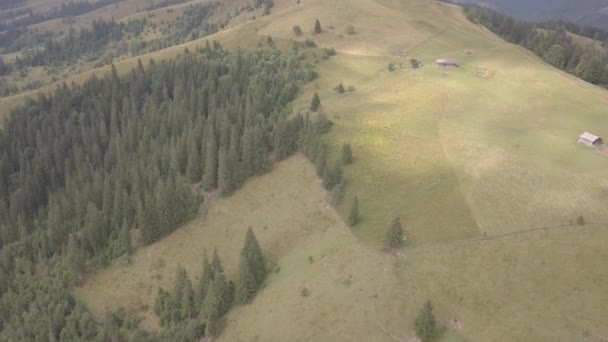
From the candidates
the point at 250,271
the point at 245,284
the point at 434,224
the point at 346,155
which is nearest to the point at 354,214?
the point at 434,224

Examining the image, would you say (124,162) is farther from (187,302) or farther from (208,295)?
(208,295)

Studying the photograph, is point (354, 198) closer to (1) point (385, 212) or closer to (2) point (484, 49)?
(1) point (385, 212)

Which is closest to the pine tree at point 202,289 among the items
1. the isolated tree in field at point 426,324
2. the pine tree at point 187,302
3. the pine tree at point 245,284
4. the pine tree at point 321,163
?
the pine tree at point 187,302

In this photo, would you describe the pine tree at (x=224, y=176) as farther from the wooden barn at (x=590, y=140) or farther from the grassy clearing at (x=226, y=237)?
the wooden barn at (x=590, y=140)

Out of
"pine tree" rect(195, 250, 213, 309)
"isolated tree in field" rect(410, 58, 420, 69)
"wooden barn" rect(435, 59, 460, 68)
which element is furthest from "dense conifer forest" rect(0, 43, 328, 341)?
"wooden barn" rect(435, 59, 460, 68)

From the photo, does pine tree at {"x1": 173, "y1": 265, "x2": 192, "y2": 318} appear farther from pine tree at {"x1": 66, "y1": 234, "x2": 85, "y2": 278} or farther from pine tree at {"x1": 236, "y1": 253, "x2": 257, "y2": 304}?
pine tree at {"x1": 66, "y1": 234, "x2": 85, "y2": 278}
